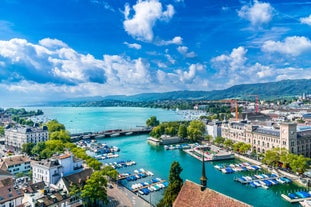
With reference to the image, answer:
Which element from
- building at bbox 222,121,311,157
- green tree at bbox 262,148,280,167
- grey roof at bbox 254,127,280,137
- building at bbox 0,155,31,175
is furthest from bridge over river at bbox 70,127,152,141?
green tree at bbox 262,148,280,167

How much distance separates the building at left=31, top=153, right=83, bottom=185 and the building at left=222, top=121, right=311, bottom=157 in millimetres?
36143

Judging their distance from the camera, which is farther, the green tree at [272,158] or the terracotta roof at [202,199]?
the green tree at [272,158]

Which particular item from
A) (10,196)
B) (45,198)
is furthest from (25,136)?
(45,198)

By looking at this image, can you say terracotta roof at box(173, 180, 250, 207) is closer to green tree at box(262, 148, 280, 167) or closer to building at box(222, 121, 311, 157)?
green tree at box(262, 148, 280, 167)

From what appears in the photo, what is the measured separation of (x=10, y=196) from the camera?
2755 centimetres

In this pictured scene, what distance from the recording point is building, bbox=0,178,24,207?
2688cm

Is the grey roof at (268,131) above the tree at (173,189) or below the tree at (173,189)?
above

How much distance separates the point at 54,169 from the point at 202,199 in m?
22.8

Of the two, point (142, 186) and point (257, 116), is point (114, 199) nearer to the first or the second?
point (142, 186)

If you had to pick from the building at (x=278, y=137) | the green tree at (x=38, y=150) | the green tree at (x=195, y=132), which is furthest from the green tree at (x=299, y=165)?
the green tree at (x=38, y=150)

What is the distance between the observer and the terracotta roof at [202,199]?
629 inches

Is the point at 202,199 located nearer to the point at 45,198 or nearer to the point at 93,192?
the point at 93,192

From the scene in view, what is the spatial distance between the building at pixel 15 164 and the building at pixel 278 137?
43.5m

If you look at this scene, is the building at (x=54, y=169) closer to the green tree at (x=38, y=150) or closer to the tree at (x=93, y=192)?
the tree at (x=93, y=192)
